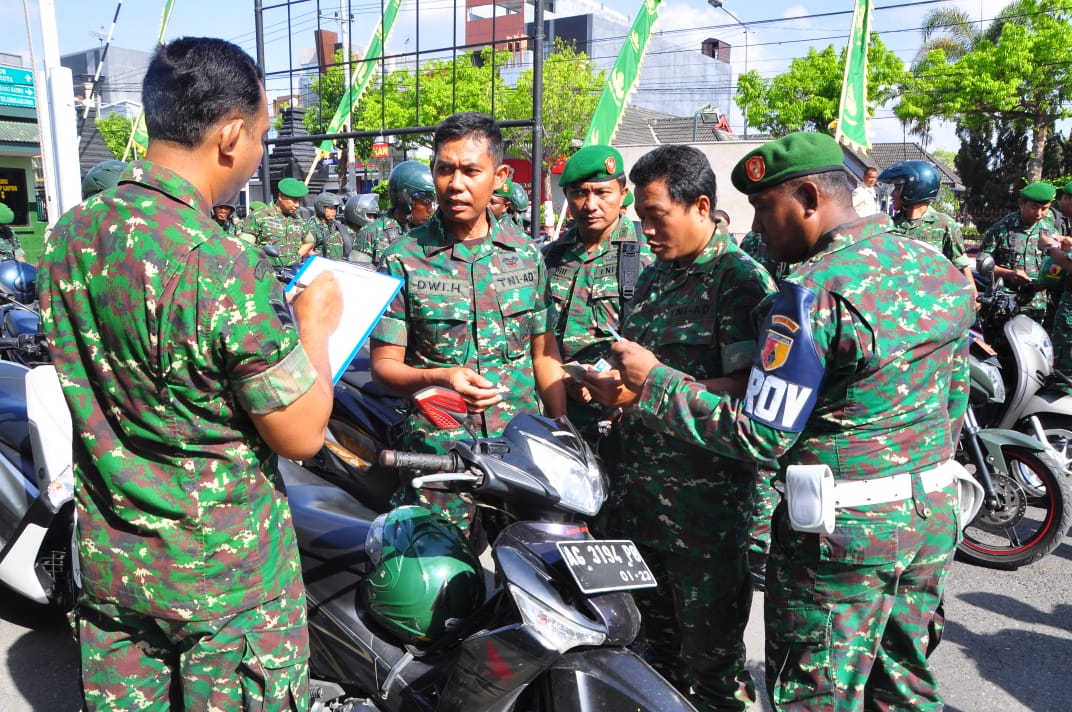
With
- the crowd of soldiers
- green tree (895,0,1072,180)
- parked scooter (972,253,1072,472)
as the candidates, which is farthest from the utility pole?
green tree (895,0,1072,180)

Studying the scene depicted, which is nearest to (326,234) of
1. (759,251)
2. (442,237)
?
(759,251)

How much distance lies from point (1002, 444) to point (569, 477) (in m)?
3.10

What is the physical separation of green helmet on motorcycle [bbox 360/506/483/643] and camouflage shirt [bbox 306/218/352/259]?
7358 mm

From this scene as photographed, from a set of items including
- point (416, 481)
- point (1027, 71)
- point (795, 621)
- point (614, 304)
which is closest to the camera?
point (416, 481)

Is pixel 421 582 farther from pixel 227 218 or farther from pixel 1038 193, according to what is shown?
pixel 227 218

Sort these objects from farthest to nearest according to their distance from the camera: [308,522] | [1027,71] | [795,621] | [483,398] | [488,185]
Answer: [1027,71] < [488,185] < [308,522] < [483,398] < [795,621]

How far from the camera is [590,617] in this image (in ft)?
4.94

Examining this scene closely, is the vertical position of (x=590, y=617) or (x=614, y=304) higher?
(x=614, y=304)

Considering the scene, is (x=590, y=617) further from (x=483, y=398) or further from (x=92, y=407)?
(x=92, y=407)

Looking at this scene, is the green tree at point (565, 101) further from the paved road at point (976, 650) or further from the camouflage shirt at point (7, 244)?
the paved road at point (976, 650)

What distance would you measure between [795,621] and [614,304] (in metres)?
1.82

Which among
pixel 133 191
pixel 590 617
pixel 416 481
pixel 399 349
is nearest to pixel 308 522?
pixel 399 349

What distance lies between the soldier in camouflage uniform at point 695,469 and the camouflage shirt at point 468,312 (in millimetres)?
488

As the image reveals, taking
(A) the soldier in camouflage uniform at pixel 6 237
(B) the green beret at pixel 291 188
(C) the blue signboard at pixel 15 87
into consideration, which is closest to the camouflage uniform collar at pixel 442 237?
(B) the green beret at pixel 291 188
